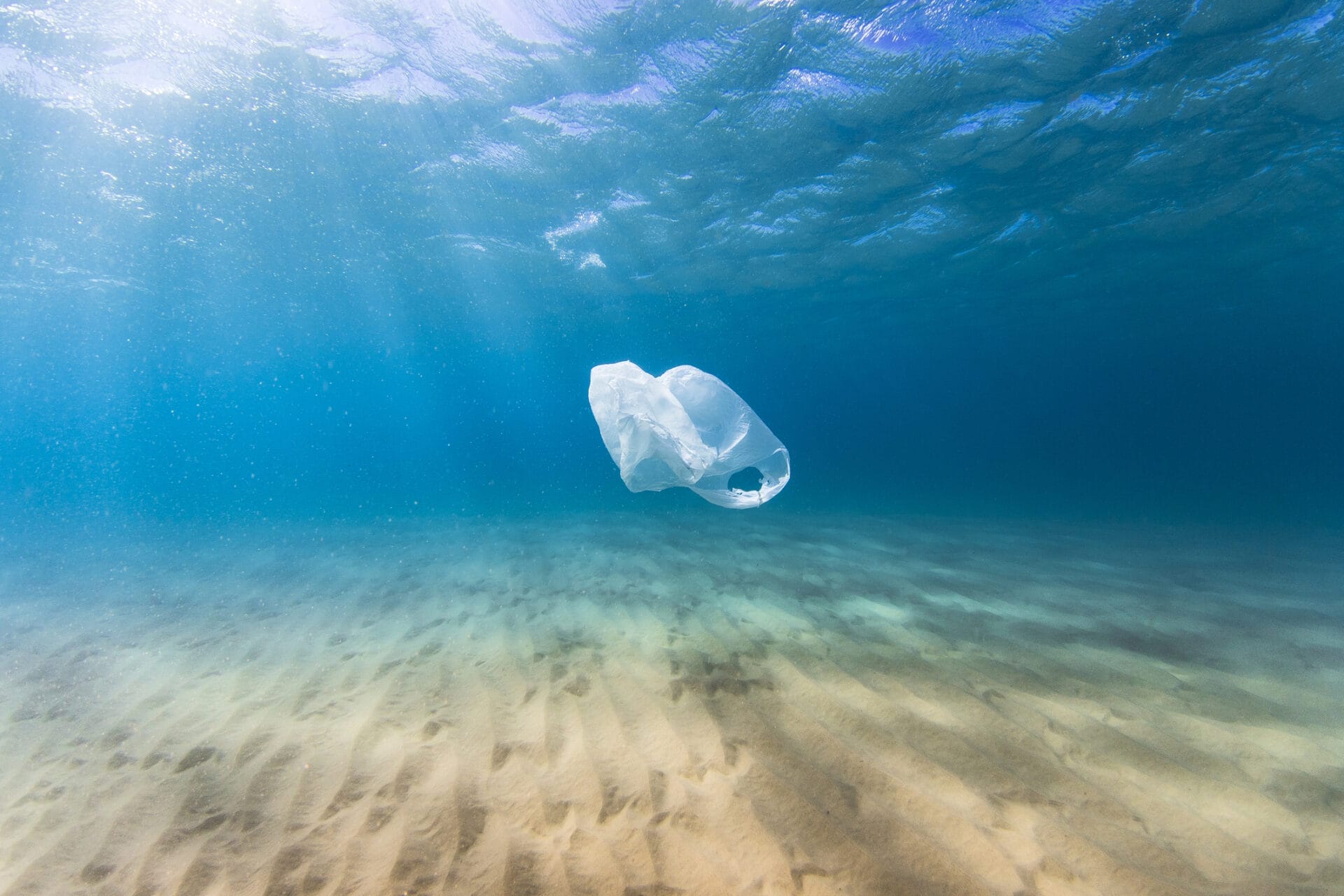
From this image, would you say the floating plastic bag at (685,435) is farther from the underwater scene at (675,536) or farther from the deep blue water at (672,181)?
the deep blue water at (672,181)

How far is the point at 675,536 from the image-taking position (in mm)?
10656

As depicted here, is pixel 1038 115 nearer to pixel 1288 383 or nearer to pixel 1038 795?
pixel 1038 795

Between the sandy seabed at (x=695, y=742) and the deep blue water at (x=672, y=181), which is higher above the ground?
the deep blue water at (x=672, y=181)

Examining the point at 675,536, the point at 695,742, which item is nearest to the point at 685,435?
the point at 695,742

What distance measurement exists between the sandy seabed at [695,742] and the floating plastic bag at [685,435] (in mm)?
1489

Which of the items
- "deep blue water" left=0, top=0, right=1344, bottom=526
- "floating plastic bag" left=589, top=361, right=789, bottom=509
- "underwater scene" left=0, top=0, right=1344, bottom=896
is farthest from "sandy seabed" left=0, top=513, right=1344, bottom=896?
"deep blue water" left=0, top=0, right=1344, bottom=526

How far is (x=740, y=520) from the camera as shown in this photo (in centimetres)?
1291

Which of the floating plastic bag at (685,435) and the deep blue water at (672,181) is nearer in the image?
the floating plastic bag at (685,435)

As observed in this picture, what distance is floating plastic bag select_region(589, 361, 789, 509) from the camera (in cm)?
425

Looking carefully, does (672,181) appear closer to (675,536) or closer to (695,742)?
(675,536)

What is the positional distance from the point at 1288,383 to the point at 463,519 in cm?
10803

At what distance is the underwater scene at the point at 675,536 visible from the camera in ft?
8.02

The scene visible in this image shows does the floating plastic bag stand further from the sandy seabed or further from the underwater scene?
the sandy seabed

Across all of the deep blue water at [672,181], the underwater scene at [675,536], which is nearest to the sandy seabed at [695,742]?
the underwater scene at [675,536]
